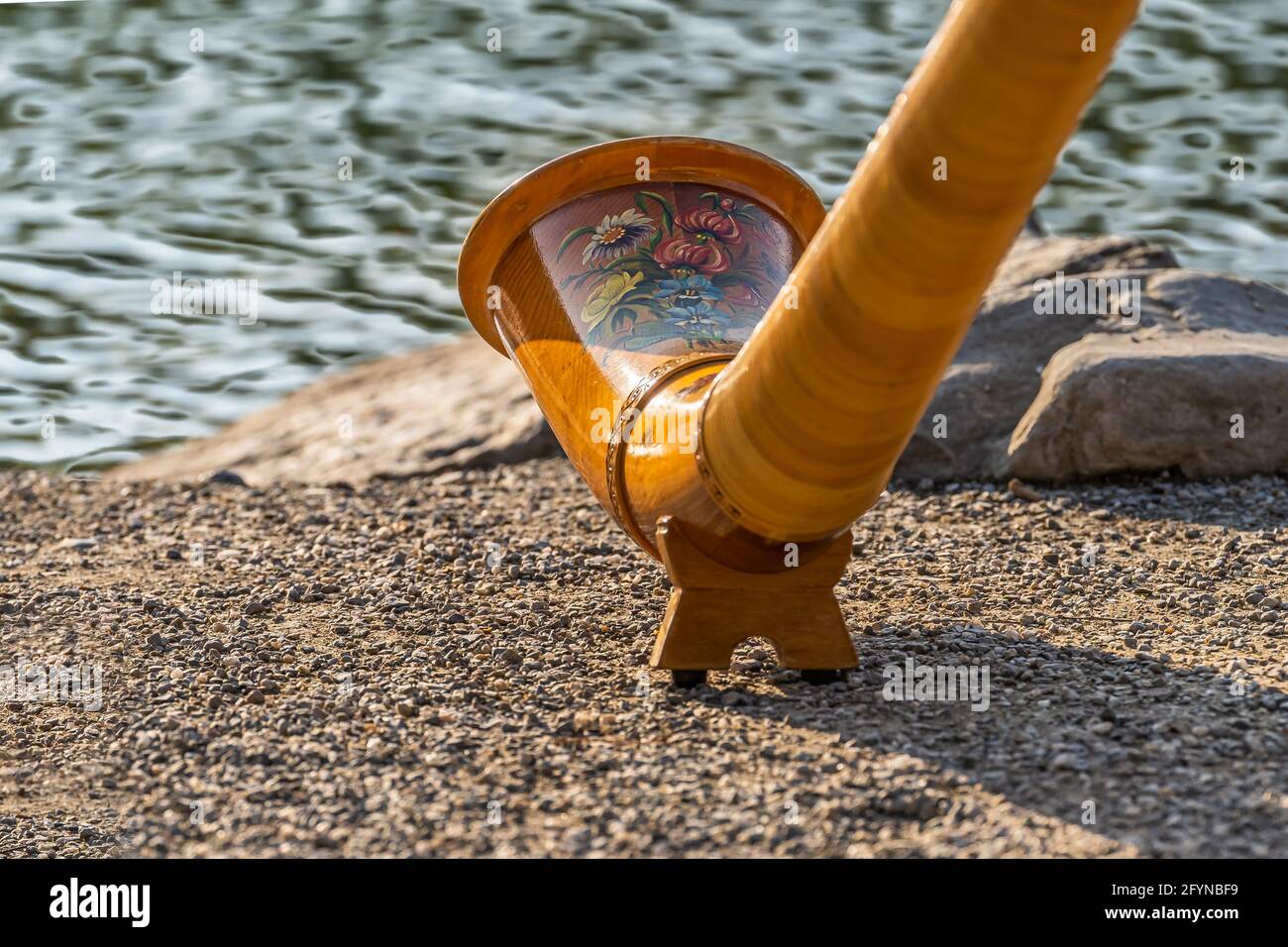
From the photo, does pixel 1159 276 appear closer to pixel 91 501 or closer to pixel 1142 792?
pixel 1142 792

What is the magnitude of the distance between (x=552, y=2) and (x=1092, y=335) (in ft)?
22.4

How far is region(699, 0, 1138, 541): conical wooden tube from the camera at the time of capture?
7.59 ft

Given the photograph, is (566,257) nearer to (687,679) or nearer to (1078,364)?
(687,679)

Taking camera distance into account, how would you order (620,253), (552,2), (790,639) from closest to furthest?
(790,639)
(620,253)
(552,2)

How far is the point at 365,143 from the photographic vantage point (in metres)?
8.96

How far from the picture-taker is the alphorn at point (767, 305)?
237 cm

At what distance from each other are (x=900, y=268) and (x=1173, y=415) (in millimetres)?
2288

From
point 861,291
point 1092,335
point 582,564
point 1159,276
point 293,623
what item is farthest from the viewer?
point 1159,276

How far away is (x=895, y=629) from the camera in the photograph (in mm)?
3568

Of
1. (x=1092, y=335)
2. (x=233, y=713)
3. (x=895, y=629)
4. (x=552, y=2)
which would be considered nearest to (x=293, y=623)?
(x=233, y=713)

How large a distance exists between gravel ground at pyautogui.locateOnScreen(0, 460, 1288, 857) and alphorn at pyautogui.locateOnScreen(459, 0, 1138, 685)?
11.8 inches
